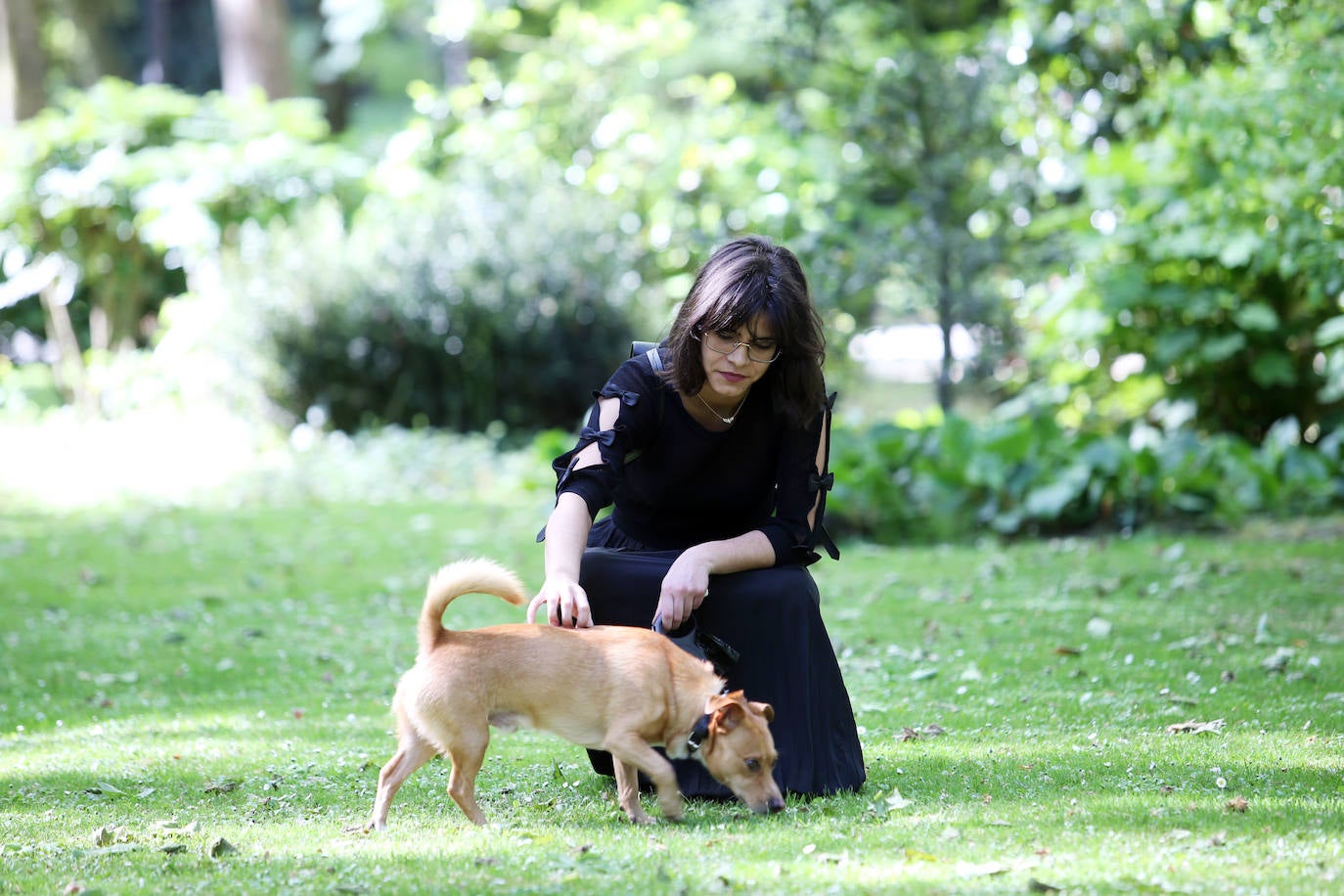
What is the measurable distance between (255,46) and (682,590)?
1574 centimetres

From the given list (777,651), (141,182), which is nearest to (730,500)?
(777,651)

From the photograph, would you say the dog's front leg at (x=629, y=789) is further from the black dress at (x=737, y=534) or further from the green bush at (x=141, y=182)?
the green bush at (x=141, y=182)

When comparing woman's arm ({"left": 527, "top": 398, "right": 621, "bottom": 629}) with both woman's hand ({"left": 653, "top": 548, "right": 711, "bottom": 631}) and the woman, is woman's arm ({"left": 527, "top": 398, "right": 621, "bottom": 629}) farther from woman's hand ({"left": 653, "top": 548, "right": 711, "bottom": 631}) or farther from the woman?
woman's hand ({"left": 653, "top": 548, "right": 711, "bottom": 631})

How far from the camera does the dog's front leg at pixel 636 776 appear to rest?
154 inches

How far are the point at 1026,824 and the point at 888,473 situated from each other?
264 inches

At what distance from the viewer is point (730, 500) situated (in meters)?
4.63

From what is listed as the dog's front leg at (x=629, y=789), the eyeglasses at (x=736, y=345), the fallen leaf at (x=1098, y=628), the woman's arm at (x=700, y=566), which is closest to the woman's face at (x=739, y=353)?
the eyeglasses at (x=736, y=345)

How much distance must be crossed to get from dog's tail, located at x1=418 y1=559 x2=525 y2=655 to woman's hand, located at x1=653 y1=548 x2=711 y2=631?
19.0 inches

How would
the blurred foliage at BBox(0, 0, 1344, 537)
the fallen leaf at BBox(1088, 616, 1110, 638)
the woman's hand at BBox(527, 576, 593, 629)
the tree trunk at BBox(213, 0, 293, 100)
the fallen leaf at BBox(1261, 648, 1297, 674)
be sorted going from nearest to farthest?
the woman's hand at BBox(527, 576, 593, 629) < the fallen leaf at BBox(1261, 648, 1297, 674) < the fallen leaf at BBox(1088, 616, 1110, 638) < the blurred foliage at BBox(0, 0, 1344, 537) < the tree trunk at BBox(213, 0, 293, 100)

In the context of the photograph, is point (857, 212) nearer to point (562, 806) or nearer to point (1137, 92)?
point (1137, 92)

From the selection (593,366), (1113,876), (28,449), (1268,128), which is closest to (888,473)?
(1268,128)

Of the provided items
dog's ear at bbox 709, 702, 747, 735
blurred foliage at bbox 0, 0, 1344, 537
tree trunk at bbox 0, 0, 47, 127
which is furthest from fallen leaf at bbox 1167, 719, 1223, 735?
tree trunk at bbox 0, 0, 47, 127

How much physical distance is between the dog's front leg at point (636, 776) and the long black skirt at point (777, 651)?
0.97 feet

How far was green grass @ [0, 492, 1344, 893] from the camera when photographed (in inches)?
140
